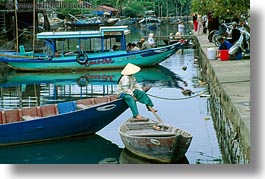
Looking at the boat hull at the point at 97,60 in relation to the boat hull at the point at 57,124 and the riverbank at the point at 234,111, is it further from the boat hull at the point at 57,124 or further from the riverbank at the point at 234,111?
the boat hull at the point at 57,124

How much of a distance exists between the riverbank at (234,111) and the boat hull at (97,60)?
5.07m

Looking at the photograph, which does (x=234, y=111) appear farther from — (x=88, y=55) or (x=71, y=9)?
(x=71, y=9)

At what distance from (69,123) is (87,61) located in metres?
7.80

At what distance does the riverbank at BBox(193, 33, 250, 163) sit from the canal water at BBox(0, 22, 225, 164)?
0.16 meters

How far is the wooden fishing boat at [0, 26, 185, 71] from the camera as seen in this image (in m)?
14.8

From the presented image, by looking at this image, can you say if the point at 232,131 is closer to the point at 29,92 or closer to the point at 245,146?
the point at 245,146

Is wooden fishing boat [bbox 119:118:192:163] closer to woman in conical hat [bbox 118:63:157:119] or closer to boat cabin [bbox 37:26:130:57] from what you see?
woman in conical hat [bbox 118:63:157:119]

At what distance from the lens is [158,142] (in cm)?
590

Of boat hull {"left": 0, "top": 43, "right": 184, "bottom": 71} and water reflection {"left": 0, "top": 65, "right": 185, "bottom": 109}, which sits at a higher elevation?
boat hull {"left": 0, "top": 43, "right": 184, "bottom": 71}

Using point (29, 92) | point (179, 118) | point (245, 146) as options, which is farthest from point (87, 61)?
point (245, 146)

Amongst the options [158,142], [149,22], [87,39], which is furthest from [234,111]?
[149,22]

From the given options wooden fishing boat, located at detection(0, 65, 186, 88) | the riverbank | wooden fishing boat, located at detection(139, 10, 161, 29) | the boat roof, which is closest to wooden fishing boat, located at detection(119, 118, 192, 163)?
the riverbank

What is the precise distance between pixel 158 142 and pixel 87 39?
988cm

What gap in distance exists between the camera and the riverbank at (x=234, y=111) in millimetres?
5230
